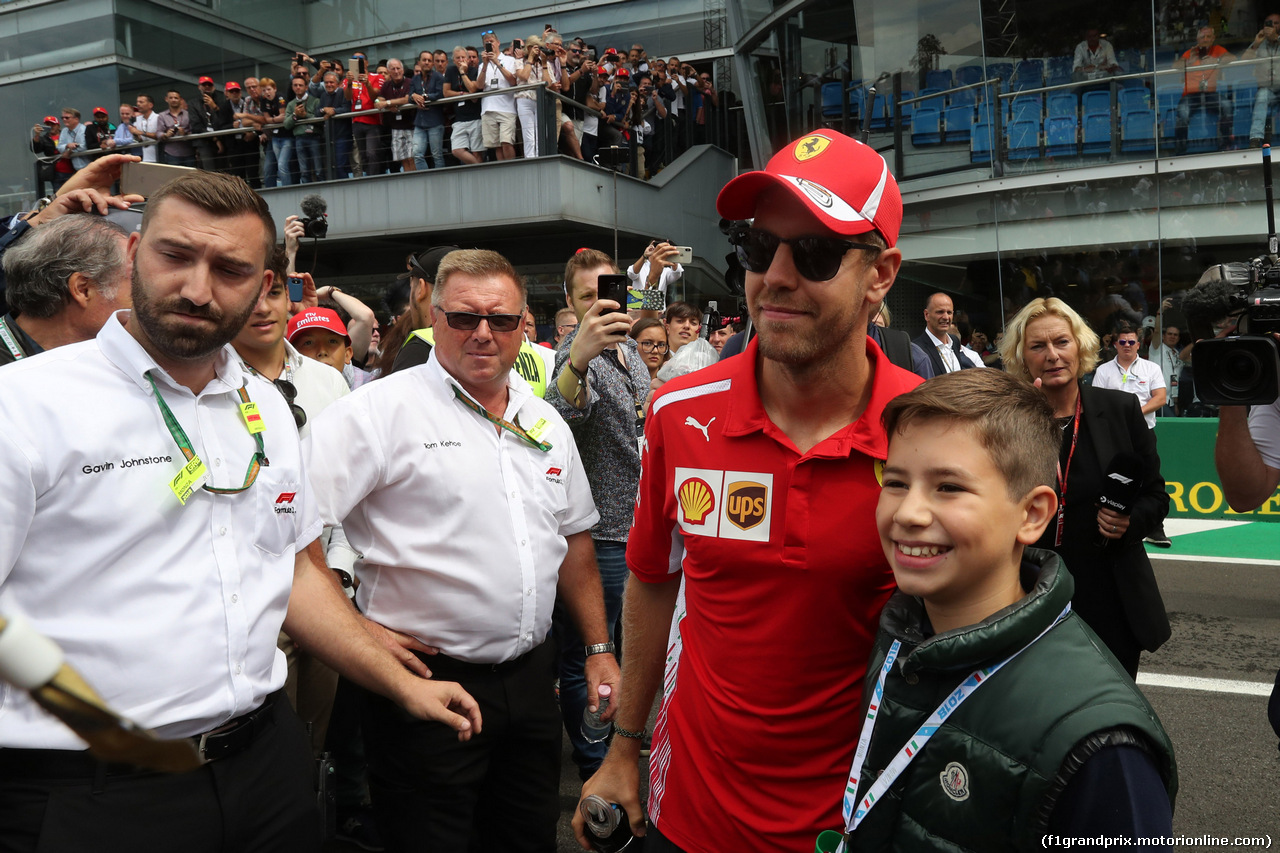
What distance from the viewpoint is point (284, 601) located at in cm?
232

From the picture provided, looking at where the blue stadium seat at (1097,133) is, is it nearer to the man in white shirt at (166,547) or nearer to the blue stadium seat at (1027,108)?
the blue stadium seat at (1027,108)

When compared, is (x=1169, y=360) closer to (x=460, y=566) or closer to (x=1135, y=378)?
(x=1135, y=378)

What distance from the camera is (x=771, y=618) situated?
1.96m

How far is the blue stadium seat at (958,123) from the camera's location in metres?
16.0

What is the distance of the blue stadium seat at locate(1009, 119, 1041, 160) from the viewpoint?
15.2 m

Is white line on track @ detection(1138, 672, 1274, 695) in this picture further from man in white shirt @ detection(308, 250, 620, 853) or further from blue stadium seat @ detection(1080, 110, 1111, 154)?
blue stadium seat @ detection(1080, 110, 1111, 154)

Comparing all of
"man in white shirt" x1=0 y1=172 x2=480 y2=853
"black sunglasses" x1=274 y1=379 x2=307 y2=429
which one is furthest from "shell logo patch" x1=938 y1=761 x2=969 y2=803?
"black sunglasses" x1=274 y1=379 x2=307 y2=429

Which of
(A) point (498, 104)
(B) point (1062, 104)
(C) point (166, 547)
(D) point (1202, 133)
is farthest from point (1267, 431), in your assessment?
(A) point (498, 104)

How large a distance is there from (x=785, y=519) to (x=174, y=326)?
144 centimetres

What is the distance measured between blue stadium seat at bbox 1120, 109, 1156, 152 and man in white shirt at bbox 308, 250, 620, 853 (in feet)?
46.9

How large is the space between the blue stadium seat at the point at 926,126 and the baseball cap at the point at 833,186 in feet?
51.3

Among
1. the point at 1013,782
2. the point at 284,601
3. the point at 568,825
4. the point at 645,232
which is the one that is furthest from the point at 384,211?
the point at 1013,782

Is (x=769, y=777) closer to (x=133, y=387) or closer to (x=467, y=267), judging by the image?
(x=133, y=387)

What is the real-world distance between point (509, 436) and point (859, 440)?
146cm
